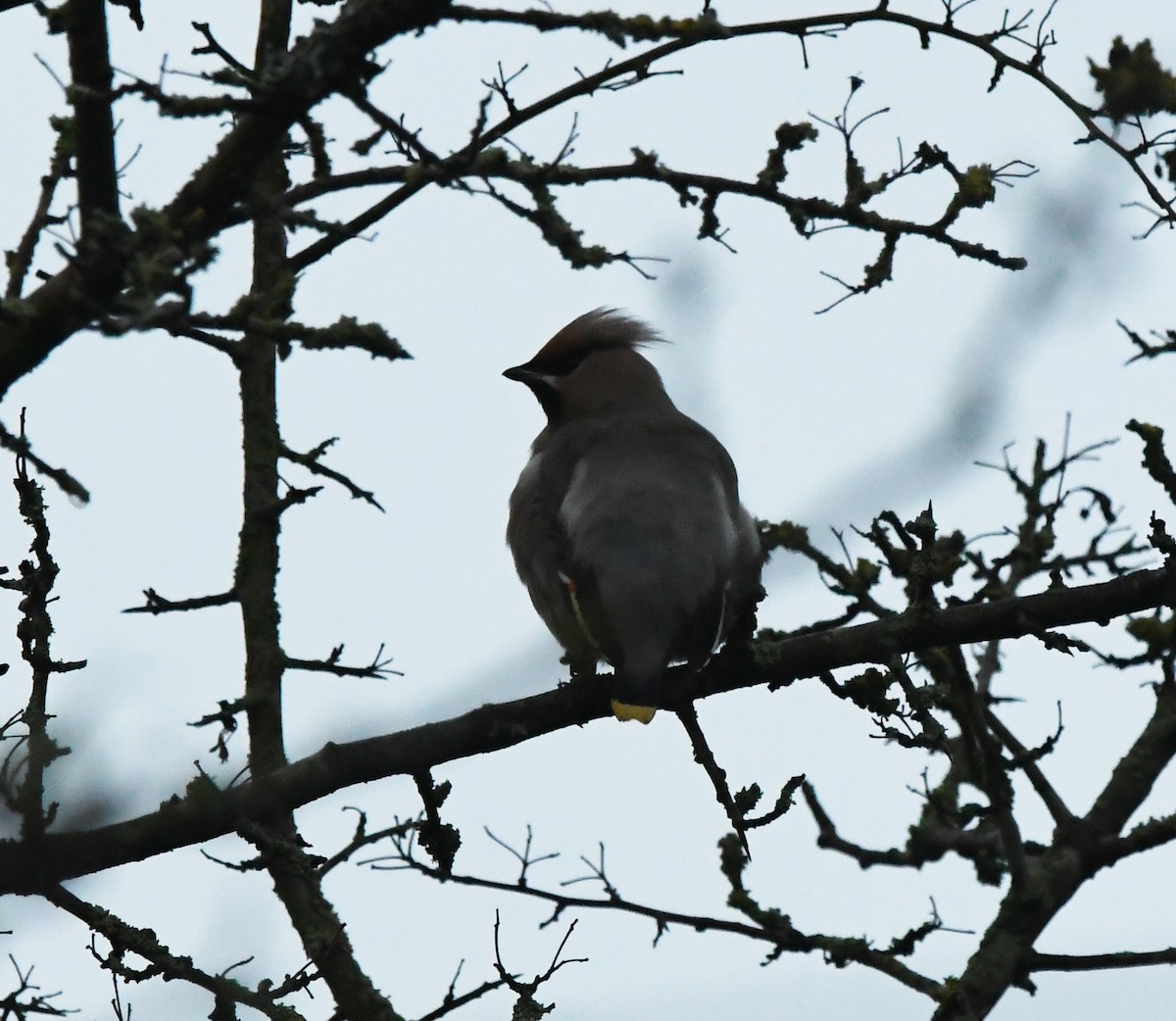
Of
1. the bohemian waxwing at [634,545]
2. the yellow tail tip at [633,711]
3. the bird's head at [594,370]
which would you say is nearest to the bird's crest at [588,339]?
A: the bird's head at [594,370]

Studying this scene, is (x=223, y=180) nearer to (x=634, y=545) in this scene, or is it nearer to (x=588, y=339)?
(x=634, y=545)

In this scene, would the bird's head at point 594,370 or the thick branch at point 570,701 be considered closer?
the thick branch at point 570,701

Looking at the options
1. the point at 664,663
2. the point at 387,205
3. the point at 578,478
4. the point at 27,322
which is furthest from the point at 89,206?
the point at 578,478

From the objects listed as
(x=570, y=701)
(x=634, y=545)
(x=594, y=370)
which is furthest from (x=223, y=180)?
(x=594, y=370)

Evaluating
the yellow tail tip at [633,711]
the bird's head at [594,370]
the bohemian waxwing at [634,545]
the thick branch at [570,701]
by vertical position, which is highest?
the bird's head at [594,370]

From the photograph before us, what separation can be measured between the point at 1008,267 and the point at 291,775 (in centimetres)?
190

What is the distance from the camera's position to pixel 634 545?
4.87 meters

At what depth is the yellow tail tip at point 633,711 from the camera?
4512mm

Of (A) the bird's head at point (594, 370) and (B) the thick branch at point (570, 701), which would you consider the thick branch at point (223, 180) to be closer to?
(B) the thick branch at point (570, 701)

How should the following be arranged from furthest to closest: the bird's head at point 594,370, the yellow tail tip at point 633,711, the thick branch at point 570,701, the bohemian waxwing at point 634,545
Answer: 1. the bird's head at point 594,370
2. the bohemian waxwing at point 634,545
3. the yellow tail tip at point 633,711
4. the thick branch at point 570,701

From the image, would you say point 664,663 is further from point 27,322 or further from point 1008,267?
point 27,322

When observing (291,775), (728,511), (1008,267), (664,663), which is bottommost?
(291,775)

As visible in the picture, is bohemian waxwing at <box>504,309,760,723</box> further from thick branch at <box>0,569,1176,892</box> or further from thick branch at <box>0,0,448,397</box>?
thick branch at <box>0,0,448,397</box>

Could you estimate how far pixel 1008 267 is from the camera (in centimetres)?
397
